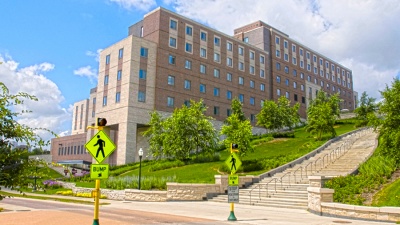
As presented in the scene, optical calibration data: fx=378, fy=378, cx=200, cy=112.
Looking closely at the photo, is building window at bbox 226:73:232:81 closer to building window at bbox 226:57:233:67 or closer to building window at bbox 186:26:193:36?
building window at bbox 226:57:233:67

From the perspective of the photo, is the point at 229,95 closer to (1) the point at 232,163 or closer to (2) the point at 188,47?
(2) the point at 188,47

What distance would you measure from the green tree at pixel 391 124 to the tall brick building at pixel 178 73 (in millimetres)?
35051

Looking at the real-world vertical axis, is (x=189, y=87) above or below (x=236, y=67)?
below

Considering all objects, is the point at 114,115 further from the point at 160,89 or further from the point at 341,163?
the point at 341,163

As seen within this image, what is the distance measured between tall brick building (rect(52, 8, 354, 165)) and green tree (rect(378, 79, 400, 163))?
3505cm

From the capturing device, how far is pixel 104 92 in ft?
185

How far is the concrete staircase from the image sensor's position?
2138 cm

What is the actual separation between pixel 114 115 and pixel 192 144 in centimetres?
1696

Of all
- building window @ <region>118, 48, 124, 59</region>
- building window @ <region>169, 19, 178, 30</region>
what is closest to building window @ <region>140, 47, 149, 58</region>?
building window @ <region>118, 48, 124, 59</region>

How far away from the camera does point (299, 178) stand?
26156mm

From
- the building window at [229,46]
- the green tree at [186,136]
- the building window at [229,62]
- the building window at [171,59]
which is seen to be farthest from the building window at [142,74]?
the building window at [229,46]

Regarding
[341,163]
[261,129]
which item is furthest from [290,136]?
[341,163]

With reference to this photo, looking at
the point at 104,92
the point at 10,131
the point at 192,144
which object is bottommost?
the point at 10,131

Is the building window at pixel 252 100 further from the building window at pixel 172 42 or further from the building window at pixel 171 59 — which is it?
the building window at pixel 172 42
